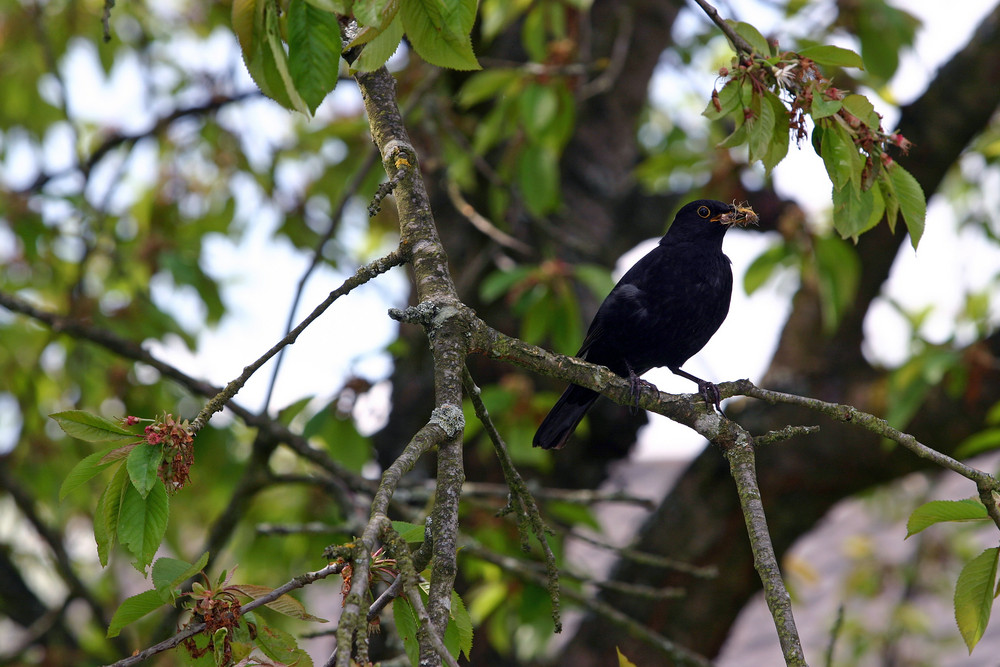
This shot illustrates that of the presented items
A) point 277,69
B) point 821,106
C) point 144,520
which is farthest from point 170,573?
point 821,106

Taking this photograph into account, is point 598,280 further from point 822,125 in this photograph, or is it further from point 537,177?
point 822,125

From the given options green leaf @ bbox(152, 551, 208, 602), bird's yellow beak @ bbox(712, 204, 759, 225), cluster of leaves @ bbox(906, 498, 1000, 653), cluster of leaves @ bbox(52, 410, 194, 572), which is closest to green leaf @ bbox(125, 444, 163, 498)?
cluster of leaves @ bbox(52, 410, 194, 572)

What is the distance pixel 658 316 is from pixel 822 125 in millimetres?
1687

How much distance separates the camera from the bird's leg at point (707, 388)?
2758mm

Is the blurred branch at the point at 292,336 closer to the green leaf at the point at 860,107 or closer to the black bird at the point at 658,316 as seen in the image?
the green leaf at the point at 860,107

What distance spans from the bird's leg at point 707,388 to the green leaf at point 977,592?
2.49 feet

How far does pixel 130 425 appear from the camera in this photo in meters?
1.65

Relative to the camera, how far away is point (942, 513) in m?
1.69

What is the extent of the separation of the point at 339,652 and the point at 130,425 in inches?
27.9

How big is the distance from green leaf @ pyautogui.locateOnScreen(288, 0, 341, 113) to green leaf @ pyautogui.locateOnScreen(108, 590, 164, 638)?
3.16ft

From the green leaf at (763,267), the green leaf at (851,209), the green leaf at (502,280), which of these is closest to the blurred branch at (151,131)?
the green leaf at (502,280)

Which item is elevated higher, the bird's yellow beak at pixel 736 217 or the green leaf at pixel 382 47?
the bird's yellow beak at pixel 736 217

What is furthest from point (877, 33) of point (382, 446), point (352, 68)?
point (352, 68)

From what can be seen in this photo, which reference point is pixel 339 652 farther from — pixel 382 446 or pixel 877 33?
pixel 877 33
